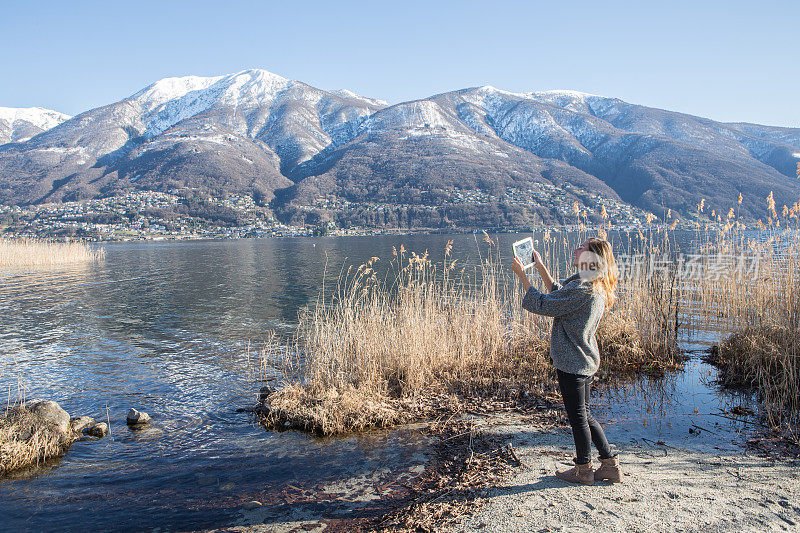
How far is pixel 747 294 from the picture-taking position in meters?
9.88

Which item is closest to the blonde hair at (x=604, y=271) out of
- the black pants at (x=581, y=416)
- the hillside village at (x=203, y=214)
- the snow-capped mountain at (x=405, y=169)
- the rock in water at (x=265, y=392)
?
the black pants at (x=581, y=416)

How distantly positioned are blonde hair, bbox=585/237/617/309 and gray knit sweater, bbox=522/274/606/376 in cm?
6

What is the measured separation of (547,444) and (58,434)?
22.6ft

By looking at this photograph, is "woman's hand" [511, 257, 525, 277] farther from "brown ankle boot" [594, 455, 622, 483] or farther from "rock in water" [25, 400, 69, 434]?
"rock in water" [25, 400, 69, 434]

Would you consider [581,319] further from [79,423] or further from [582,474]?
[79,423]

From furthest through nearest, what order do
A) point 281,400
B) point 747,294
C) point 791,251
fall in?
point 747,294
point 791,251
point 281,400

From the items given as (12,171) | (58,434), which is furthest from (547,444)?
(12,171)

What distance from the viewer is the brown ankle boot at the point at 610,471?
172 inches

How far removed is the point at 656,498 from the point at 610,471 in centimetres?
41

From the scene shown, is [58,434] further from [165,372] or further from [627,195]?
[627,195]

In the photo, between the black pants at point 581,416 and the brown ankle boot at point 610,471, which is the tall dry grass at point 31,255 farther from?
the brown ankle boot at point 610,471

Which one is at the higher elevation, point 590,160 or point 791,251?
point 590,160

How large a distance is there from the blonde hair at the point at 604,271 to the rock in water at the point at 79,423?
7.83 metres

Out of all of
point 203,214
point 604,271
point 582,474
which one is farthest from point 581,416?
point 203,214
